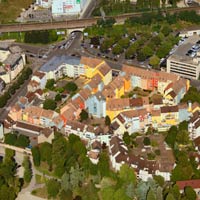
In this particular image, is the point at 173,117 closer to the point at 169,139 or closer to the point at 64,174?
the point at 169,139

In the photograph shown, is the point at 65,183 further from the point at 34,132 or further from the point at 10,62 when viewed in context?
the point at 10,62

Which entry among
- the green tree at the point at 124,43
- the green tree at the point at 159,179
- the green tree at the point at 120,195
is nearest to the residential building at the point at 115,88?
the green tree at the point at 124,43

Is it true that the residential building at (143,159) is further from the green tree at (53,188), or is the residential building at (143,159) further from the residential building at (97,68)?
the residential building at (97,68)

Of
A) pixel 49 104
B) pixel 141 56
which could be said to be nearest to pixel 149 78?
pixel 141 56

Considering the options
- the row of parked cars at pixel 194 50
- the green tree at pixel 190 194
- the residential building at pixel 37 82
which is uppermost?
the row of parked cars at pixel 194 50

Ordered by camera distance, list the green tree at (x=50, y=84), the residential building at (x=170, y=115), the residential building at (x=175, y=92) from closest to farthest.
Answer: the residential building at (x=170, y=115), the residential building at (x=175, y=92), the green tree at (x=50, y=84)

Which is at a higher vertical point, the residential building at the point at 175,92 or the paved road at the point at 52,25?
the paved road at the point at 52,25
